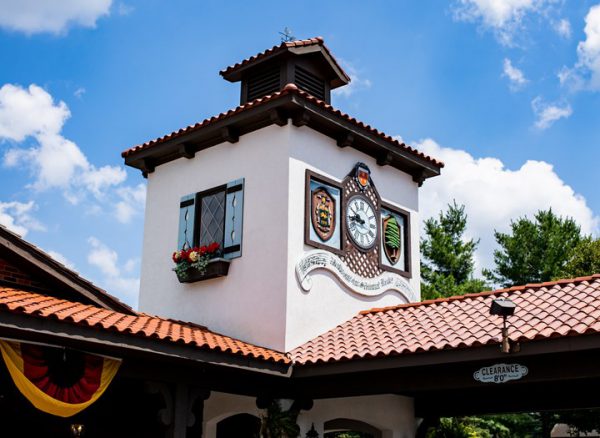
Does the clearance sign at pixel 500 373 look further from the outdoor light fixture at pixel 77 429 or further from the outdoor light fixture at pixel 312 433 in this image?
the outdoor light fixture at pixel 77 429

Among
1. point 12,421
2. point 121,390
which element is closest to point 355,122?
point 121,390

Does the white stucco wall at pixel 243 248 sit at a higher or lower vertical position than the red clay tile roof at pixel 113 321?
higher

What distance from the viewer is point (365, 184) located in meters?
12.9

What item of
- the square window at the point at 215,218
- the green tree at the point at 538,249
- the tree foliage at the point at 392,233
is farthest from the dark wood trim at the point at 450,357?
the green tree at the point at 538,249

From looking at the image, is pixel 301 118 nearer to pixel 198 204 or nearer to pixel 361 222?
pixel 361 222

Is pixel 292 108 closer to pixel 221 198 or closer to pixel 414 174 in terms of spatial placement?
pixel 221 198

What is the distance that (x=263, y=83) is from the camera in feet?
44.3

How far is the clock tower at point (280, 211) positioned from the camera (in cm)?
1140

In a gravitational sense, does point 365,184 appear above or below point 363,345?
above

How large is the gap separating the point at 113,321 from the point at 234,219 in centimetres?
416

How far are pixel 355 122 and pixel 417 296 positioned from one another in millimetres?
3404

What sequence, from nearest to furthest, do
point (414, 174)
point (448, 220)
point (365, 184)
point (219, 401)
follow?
point (219, 401)
point (365, 184)
point (414, 174)
point (448, 220)

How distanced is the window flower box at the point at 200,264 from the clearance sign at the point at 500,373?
461 centimetres

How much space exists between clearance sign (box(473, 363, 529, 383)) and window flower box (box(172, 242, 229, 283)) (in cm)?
461
